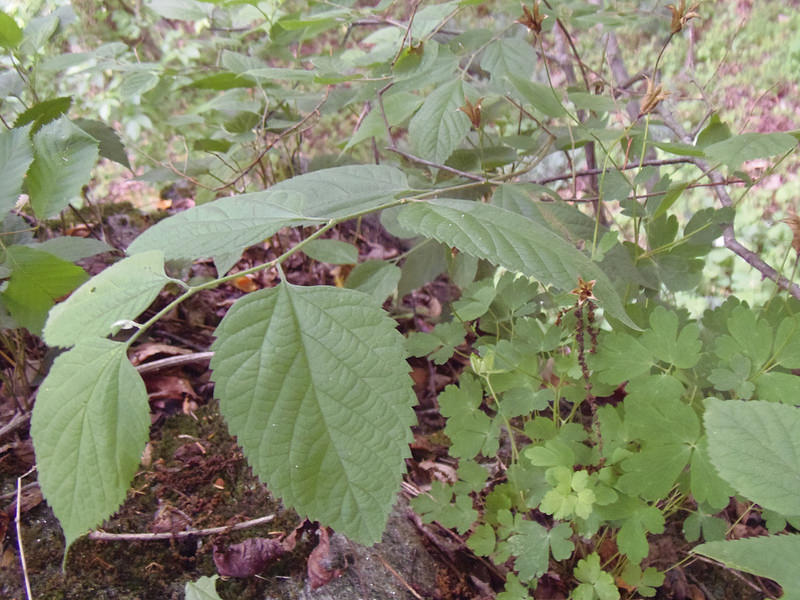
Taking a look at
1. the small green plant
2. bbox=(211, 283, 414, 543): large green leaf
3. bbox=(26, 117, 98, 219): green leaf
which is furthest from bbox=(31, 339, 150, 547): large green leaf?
bbox=(26, 117, 98, 219): green leaf

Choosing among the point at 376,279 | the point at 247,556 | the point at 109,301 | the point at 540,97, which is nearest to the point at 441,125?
the point at 540,97

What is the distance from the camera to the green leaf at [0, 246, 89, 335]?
116cm

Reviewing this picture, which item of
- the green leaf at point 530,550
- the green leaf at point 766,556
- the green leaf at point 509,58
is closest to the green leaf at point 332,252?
the green leaf at point 509,58

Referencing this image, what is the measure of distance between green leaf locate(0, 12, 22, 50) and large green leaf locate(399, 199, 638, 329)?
4.00ft

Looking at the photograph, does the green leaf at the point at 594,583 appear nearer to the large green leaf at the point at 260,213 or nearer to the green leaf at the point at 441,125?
the large green leaf at the point at 260,213

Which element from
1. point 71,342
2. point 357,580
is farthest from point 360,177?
point 357,580

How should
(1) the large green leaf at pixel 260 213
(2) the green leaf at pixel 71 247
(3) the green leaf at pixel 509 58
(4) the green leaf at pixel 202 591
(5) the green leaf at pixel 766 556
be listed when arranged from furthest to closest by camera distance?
1. (3) the green leaf at pixel 509 58
2. (2) the green leaf at pixel 71 247
3. (4) the green leaf at pixel 202 591
4. (1) the large green leaf at pixel 260 213
5. (5) the green leaf at pixel 766 556

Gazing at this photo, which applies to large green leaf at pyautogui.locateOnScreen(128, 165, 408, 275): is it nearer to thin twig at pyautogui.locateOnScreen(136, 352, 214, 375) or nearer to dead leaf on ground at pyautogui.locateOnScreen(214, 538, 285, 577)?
thin twig at pyautogui.locateOnScreen(136, 352, 214, 375)

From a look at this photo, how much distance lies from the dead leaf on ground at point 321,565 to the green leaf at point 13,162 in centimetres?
94

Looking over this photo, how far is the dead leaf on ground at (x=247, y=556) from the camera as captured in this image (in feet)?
3.82

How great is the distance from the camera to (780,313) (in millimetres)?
1177

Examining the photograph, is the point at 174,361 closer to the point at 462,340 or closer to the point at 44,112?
the point at 44,112

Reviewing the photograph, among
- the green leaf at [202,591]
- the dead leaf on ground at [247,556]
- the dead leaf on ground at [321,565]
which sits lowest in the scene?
the dead leaf on ground at [321,565]

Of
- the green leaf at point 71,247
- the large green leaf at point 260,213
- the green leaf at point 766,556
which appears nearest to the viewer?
the green leaf at point 766,556
